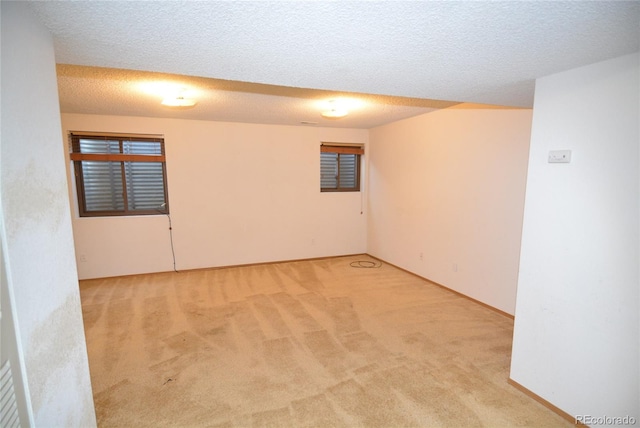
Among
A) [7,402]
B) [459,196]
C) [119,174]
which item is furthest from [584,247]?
[119,174]

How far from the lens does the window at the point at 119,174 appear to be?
442 centimetres

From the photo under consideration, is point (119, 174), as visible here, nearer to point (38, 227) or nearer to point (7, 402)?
point (38, 227)

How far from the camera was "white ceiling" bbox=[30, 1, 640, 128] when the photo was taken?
3.83ft

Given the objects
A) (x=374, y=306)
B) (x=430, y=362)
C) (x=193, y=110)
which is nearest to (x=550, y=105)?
(x=430, y=362)

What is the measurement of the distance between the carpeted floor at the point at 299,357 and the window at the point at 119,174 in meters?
1.16

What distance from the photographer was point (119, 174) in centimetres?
460

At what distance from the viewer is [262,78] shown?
1980mm

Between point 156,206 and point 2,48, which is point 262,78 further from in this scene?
point 156,206

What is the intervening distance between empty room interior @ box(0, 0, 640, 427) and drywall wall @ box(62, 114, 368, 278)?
0.12ft

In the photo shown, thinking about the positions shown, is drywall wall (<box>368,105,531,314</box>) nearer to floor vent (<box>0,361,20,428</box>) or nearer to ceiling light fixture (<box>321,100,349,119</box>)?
ceiling light fixture (<box>321,100,349,119</box>)

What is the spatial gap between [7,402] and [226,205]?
420 cm

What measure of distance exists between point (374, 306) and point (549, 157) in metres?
2.34

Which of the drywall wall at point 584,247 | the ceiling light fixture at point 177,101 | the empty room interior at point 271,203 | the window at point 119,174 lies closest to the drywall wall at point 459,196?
the empty room interior at point 271,203

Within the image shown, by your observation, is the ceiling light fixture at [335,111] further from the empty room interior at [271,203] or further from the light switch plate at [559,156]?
the light switch plate at [559,156]
